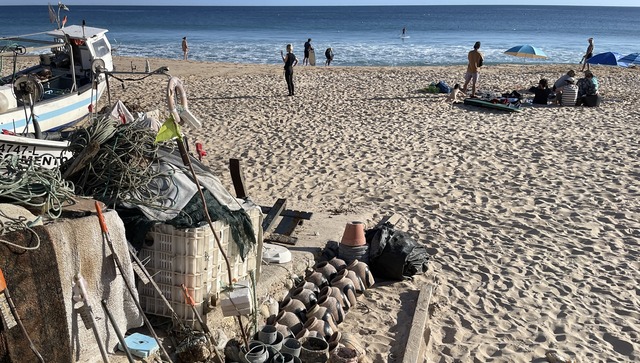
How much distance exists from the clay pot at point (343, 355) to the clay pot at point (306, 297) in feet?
2.54

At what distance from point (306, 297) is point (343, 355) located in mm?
922

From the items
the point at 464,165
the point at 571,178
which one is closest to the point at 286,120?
the point at 464,165

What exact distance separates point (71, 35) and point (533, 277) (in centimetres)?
1017

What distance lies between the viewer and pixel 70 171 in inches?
179

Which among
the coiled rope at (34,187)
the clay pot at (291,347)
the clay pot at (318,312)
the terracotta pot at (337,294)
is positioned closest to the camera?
the coiled rope at (34,187)

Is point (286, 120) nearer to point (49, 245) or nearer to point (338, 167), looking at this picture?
point (338, 167)

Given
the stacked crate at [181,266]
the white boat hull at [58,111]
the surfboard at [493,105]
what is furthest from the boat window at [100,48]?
the stacked crate at [181,266]

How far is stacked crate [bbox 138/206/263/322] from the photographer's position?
4.25m

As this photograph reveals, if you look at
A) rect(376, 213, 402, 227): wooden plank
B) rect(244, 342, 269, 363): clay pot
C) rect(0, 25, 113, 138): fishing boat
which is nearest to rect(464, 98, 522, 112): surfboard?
rect(376, 213, 402, 227): wooden plank

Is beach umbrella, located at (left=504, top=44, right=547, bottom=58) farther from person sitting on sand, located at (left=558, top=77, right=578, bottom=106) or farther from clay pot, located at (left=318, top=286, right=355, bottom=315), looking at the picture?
clay pot, located at (left=318, top=286, right=355, bottom=315)

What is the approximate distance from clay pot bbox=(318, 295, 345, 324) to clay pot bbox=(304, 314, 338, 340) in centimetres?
20

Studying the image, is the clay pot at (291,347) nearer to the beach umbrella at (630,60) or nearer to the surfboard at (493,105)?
the surfboard at (493,105)

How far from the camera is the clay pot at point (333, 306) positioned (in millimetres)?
5215

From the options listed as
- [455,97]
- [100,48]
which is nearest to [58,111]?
[100,48]
